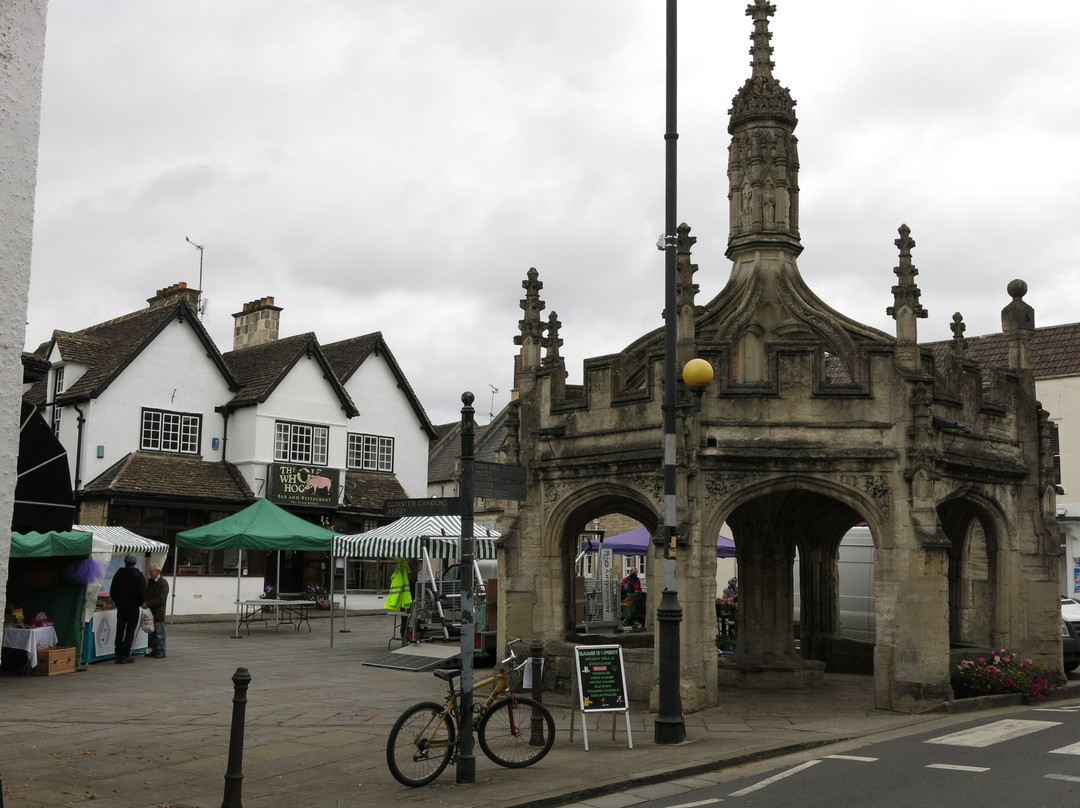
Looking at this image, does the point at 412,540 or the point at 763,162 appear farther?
the point at 412,540

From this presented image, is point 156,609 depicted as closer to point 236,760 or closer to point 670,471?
point 670,471

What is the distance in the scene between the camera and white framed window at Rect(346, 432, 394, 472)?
38688 millimetres

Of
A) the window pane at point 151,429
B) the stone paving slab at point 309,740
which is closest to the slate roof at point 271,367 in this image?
the window pane at point 151,429

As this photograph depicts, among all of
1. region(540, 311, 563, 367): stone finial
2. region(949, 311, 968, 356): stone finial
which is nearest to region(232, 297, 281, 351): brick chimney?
region(540, 311, 563, 367): stone finial

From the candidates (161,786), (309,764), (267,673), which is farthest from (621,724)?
(267,673)

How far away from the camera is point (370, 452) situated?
39.3 m

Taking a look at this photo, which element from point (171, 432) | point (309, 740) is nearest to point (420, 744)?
point (309, 740)

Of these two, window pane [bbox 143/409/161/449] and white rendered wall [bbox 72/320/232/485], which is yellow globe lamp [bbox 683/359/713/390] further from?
window pane [bbox 143/409/161/449]

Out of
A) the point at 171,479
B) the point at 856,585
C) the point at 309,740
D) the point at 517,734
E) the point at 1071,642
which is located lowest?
the point at 309,740

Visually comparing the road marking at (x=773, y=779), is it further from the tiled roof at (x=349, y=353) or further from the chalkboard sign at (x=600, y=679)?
the tiled roof at (x=349, y=353)

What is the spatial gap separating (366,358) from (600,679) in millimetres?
29191

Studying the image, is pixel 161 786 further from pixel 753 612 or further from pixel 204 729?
pixel 753 612

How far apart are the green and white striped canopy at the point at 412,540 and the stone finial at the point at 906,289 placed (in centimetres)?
1027

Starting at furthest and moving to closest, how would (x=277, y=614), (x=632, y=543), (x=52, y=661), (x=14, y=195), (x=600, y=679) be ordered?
(x=277, y=614) → (x=632, y=543) → (x=52, y=661) → (x=600, y=679) → (x=14, y=195)
